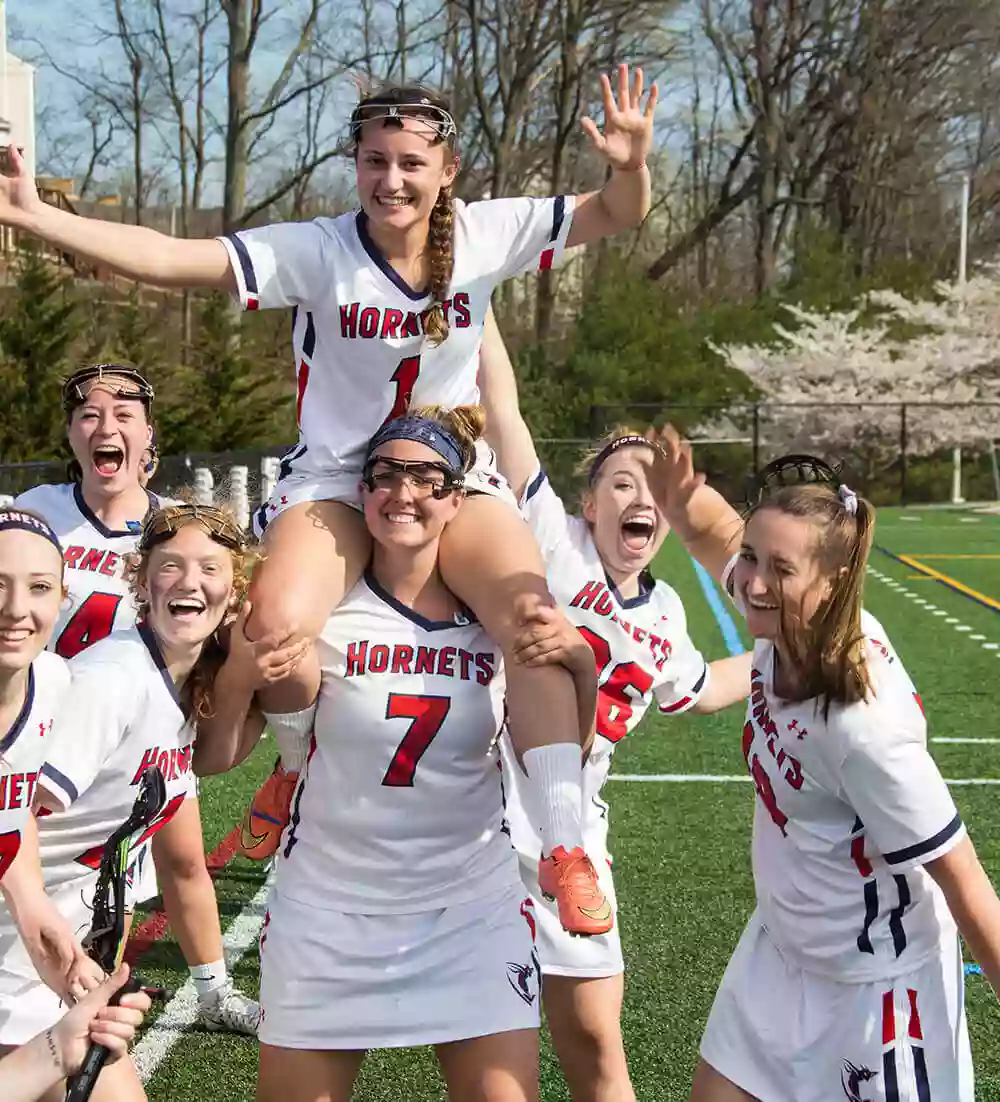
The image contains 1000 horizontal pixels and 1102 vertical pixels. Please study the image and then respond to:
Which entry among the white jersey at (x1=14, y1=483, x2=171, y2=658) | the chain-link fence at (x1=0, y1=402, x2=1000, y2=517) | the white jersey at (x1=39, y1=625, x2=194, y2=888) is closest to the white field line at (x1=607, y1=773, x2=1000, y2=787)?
the white jersey at (x1=14, y1=483, x2=171, y2=658)

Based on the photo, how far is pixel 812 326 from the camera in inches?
1292

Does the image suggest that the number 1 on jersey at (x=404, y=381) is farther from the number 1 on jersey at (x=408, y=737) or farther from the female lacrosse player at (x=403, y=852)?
the number 1 on jersey at (x=408, y=737)

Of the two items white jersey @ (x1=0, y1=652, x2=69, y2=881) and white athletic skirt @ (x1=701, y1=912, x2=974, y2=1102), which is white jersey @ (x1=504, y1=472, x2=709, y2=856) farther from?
white jersey @ (x1=0, y1=652, x2=69, y2=881)

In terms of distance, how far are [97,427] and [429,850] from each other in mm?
2344

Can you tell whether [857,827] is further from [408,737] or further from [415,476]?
[415,476]

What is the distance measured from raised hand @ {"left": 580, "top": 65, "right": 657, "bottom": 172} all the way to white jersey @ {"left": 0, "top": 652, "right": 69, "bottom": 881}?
1927 millimetres

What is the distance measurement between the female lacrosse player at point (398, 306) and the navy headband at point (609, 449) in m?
0.86

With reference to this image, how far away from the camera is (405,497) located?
3.17 metres

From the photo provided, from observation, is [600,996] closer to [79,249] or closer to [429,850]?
[429,850]

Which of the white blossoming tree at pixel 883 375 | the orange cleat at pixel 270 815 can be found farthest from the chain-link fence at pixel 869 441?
the orange cleat at pixel 270 815

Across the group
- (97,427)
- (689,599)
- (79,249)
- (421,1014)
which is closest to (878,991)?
(421,1014)

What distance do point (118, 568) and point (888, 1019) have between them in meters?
2.96

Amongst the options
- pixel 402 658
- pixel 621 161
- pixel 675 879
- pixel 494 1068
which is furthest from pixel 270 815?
pixel 675 879

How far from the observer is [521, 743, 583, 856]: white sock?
3.16 m
